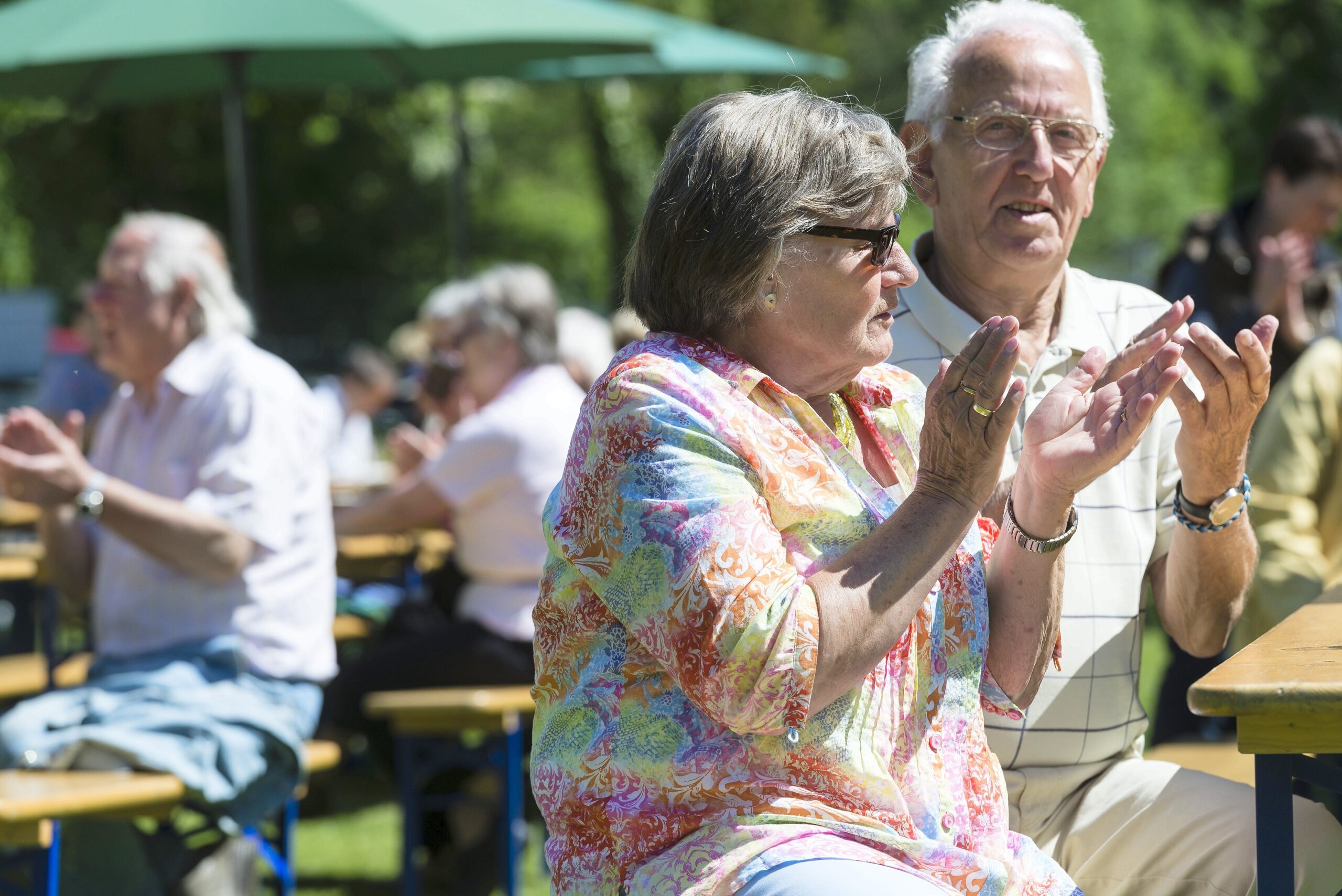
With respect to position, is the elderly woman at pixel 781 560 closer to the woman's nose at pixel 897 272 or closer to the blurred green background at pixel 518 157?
the woman's nose at pixel 897 272

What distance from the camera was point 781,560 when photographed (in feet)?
5.54

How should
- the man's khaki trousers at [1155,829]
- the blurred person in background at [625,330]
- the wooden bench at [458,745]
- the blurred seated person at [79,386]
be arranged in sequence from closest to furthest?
the man's khaki trousers at [1155,829], the wooden bench at [458,745], the blurred person in background at [625,330], the blurred seated person at [79,386]

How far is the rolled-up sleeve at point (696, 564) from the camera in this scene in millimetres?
1637

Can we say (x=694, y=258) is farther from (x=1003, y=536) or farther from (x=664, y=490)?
(x=1003, y=536)

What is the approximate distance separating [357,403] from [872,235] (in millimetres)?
7986

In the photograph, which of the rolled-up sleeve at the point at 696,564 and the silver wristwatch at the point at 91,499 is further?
the silver wristwatch at the point at 91,499

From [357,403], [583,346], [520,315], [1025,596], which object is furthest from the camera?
[357,403]

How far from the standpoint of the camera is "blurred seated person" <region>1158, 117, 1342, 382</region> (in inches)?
176

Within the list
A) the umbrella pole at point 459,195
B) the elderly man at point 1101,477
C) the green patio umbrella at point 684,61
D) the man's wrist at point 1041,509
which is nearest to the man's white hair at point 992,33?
the elderly man at point 1101,477

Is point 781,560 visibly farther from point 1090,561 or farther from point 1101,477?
point 1090,561

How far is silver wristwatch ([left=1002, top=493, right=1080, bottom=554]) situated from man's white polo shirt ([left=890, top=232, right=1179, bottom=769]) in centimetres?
29

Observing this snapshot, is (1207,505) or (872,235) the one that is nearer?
(872,235)

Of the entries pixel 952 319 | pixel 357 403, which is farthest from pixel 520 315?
pixel 357 403

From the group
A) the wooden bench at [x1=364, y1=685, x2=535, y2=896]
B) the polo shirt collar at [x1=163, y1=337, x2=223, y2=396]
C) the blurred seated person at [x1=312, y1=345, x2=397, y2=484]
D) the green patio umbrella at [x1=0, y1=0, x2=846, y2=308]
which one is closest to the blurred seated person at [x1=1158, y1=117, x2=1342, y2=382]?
the green patio umbrella at [x1=0, y1=0, x2=846, y2=308]
